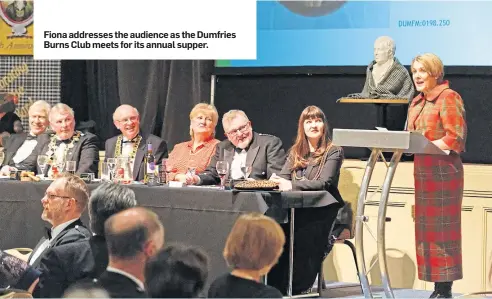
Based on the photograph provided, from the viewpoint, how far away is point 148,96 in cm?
816

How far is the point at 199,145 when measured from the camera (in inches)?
263

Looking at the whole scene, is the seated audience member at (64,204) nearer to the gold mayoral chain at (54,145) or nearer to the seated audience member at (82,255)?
the seated audience member at (82,255)

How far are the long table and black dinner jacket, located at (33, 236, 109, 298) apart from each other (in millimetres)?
1268

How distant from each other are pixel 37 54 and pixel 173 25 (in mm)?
736

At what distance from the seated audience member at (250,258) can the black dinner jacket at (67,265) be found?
585 millimetres

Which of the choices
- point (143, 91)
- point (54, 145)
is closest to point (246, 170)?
point (54, 145)

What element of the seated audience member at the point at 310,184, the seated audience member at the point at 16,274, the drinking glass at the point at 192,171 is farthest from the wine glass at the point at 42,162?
the seated audience member at the point at 16,274

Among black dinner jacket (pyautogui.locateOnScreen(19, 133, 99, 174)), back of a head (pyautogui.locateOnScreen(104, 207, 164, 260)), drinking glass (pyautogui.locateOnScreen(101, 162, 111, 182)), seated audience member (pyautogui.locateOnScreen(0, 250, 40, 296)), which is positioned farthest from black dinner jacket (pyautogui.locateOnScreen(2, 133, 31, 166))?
back of a head (pyautogui.locateOnScreen(104, 207, 164, 260))

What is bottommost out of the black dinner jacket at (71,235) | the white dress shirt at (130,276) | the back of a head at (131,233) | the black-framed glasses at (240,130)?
the white dress shirt at (130,276)

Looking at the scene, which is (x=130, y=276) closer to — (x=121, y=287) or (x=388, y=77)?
(x=121, y=287)

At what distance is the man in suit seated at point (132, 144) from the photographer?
658 centimetres

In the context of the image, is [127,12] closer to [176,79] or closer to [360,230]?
[360,230]

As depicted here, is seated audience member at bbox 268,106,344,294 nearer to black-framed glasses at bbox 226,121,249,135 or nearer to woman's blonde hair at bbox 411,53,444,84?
black-framed glasses at bbox 226,121,249,135

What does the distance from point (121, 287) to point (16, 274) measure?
2.42 ft
